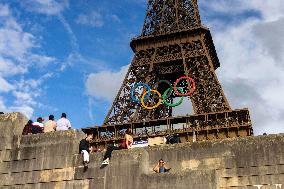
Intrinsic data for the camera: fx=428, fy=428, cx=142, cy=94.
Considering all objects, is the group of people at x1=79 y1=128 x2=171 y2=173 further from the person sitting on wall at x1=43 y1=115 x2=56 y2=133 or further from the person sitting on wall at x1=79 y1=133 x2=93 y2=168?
the person sitting on wall at x1=43 y1=115 x2=56 y2=133

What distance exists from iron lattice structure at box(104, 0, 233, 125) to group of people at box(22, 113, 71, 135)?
34063 millimetres

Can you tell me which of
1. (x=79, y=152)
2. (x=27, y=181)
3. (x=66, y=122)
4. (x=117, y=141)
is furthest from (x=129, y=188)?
(x=117, y=141)

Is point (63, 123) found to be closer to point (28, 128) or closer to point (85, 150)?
point (28, 128)

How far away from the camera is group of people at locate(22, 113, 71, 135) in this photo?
560 inches

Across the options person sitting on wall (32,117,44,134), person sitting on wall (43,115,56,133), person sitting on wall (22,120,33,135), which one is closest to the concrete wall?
person sitting on wall (22,120,33,135)

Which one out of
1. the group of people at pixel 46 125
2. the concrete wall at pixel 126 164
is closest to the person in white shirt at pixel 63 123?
the group of people at pixel 46 125

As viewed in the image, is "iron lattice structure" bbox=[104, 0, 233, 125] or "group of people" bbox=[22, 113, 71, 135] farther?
"iron lattice structure" bbox=[104, 0, 233, 125]

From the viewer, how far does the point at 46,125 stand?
14992mm

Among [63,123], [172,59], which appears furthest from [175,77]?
[63,123]

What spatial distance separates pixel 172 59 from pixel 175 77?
4.93 m

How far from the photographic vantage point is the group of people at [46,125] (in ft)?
46.7

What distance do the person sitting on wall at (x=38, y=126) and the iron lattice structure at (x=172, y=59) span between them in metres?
34.2

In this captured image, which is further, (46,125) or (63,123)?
(63,123)

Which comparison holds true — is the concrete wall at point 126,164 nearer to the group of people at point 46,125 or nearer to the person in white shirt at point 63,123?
the group of people at point 46,125
